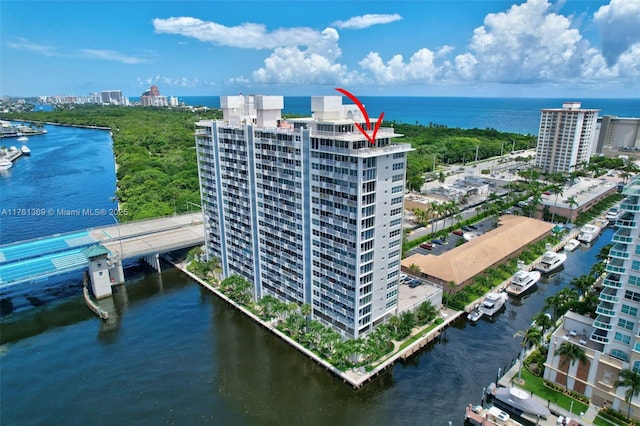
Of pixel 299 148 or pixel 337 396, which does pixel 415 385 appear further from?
pixel 299 148

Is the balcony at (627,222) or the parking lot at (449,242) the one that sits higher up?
the balcony at (627,222)

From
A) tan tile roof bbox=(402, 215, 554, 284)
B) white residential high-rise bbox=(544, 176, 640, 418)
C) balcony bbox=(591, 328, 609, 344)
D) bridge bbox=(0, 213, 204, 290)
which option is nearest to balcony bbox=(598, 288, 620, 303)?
white residential high-rise bbox=(544, 176, 640, 418)

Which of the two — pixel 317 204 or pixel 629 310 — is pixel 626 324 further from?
pixel 317 204

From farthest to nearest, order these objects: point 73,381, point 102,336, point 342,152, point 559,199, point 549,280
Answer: point 559,199
point 549,280
point 102,336
point 73,381
point 342,152

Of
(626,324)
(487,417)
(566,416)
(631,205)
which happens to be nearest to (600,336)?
(626,324)

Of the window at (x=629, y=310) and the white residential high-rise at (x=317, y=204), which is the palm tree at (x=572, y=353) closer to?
the window at (x=629, y=310)

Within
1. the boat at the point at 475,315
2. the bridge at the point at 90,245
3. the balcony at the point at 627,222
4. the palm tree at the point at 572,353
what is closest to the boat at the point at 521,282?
the boat at the point at 475,315

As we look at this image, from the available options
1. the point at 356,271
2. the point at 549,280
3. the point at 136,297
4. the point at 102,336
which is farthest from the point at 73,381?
the point at 549,280
